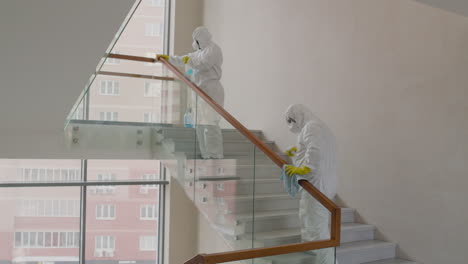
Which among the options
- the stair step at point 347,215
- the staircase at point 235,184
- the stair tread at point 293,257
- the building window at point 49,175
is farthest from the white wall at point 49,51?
the stair step at point 347,215

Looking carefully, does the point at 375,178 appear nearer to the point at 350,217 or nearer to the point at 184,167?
the point at 350,217

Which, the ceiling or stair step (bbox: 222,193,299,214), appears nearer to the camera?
the ceiling

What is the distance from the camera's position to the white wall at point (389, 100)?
202 inches

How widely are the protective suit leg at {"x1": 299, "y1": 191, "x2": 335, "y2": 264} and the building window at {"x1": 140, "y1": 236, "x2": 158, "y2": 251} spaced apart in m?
5.82

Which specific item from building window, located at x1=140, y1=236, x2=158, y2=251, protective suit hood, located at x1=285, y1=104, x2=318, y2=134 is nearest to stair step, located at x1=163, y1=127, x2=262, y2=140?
protective suit hood, located at x1=285, y1=104, x2=318, y2=134

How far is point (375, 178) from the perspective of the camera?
239 inches

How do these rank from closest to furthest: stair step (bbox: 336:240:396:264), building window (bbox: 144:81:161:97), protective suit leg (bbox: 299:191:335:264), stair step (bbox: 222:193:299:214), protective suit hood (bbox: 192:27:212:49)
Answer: protective suit leg (bbox: 299:191:335:264) → stair step (bbox: 222:193:299:214) → stair step (bbox: 336:240:396:264) → protective suit hood (bbox: 192:27:212:49) → building window (bbox: 144:81:161:97)

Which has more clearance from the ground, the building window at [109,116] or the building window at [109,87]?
the building window at [109,87]

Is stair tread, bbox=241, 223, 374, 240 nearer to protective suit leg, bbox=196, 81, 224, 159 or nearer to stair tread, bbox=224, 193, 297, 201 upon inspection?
stair tread, bbox=224, 193, 297, 201

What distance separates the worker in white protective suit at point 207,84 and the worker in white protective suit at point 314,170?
1.20 m

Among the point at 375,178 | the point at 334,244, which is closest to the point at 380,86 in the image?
the point at 375,178

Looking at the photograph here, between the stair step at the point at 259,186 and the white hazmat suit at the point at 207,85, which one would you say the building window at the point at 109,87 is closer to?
the white hazmat suit at the point at 207,85

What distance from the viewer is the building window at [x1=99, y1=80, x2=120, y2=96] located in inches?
246

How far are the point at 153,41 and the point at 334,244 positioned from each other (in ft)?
23.3
